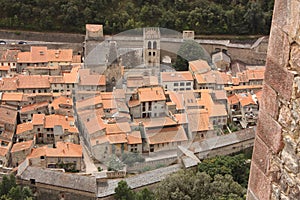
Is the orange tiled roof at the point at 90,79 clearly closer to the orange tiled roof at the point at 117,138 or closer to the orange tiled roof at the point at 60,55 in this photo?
the orange tiled roof at the point at 60,55

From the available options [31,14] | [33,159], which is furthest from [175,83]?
[31,14]

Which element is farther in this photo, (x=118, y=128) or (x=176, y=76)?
(x=176, y=76)

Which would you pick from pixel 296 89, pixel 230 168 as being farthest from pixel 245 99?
pixel 296 89

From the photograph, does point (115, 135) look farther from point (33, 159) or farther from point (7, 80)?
point (7, 80)

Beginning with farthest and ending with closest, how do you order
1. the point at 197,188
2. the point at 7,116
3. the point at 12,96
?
the point at 12,96 → the point at 7,116 → the point at 197,188

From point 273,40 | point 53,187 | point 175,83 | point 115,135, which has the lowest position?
point 53,187

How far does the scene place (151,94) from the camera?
14742 millimetres

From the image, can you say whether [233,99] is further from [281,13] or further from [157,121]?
[281,13]

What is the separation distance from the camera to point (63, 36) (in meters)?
21.1

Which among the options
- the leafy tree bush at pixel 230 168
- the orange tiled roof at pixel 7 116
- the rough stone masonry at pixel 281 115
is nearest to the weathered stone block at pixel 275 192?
the rough stone masonry at pixel 281 115

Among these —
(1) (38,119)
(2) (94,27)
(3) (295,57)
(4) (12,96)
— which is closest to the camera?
(3) (295,57)

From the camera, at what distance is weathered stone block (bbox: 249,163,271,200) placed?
2.13 meters

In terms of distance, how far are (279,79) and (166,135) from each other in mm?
12043

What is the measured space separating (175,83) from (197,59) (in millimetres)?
2661
